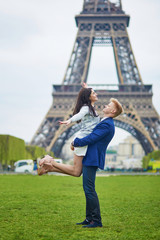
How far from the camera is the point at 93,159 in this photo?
4.62 m

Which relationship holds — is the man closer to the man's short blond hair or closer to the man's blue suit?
the man's blue suit

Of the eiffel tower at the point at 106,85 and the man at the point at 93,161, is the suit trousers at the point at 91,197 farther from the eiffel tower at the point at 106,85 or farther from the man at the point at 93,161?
the eiffel tower at the point at 106,85

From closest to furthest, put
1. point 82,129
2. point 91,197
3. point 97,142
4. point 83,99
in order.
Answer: point 91,197, point 97,142, point 82,129, point 83,99

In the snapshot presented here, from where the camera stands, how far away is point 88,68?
164 ft

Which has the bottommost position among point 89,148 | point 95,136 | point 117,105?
point 89,148

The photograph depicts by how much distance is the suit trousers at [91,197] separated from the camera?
4.54m

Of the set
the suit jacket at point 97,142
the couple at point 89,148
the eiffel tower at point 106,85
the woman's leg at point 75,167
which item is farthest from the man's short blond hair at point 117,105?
the eiffel tower at point 106,85

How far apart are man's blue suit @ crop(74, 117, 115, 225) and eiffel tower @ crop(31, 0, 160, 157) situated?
37.1 metres

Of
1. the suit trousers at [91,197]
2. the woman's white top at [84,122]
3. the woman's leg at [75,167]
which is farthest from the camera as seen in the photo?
the woman's leg at [75,167]

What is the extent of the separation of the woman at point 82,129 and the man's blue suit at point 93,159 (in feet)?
0.38

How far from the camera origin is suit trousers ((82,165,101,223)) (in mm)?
4543

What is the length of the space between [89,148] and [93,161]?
182mm

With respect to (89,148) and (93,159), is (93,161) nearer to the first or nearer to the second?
(93,159)

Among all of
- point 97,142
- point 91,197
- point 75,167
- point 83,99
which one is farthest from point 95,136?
point 91,197
